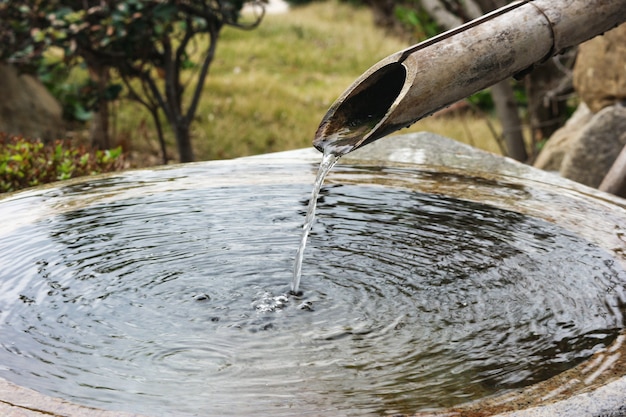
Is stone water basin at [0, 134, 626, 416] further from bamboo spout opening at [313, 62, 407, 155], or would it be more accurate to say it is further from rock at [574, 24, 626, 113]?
rock at [574, 24, 626, 113]

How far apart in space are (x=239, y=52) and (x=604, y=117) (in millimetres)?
9233

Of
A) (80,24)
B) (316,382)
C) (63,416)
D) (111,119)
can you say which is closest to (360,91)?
(316,382)

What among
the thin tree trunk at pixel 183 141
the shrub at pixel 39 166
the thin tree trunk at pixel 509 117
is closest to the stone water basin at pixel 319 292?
the shrub at pixel 39 166

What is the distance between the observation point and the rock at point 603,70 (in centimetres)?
569

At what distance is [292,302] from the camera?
278 cm

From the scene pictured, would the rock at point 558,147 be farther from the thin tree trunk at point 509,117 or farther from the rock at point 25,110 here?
the rock at point 25,110

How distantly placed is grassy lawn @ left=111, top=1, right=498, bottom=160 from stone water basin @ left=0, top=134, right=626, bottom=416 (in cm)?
487

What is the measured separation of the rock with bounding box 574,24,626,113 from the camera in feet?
18.7

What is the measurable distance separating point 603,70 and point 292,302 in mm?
3895

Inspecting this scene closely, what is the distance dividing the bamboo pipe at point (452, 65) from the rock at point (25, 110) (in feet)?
20.4

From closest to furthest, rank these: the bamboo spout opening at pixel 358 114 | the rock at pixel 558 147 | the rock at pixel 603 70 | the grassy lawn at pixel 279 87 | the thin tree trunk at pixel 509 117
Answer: the bamboo spout opening at pixel 358 114
the rock at pixel 603 70
the rock at pixel 558 147
the thin tree trunk at pixel 509 117
the grassy lawn at pixel 279 87

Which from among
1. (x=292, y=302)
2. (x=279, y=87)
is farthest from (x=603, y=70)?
(x=279, y=87)

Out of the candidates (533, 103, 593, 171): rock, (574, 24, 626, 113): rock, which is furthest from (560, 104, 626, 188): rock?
(533, 103, 593, 171): rock

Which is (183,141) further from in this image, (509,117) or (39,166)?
(509,117)
